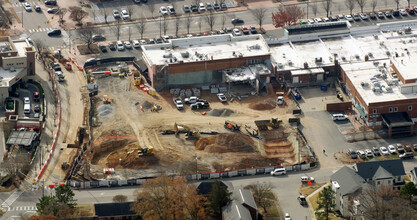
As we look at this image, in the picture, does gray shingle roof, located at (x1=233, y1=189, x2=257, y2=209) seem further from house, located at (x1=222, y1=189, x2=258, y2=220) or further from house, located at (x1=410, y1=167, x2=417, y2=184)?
house, located at (x1=410, y1=167, x2=417, y2=184)

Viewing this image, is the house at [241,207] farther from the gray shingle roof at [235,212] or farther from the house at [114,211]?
the house at [114,211]

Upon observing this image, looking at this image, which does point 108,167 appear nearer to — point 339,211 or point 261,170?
point 261,170

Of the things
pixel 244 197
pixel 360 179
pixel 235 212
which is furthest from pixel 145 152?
pixel 360 179

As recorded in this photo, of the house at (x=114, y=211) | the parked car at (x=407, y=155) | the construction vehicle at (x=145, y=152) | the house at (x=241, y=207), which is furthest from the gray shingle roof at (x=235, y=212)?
the parked car at (x=407, y=155)

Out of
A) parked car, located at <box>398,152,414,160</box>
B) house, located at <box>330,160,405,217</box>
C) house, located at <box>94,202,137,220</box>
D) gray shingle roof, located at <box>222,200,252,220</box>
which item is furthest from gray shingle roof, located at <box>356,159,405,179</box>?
house, located at <box>94,202,137,220</box>

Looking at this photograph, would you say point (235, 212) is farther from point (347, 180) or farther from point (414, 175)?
point (414, 175)

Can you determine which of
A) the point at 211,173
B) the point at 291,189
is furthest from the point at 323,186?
the point at 211,173
